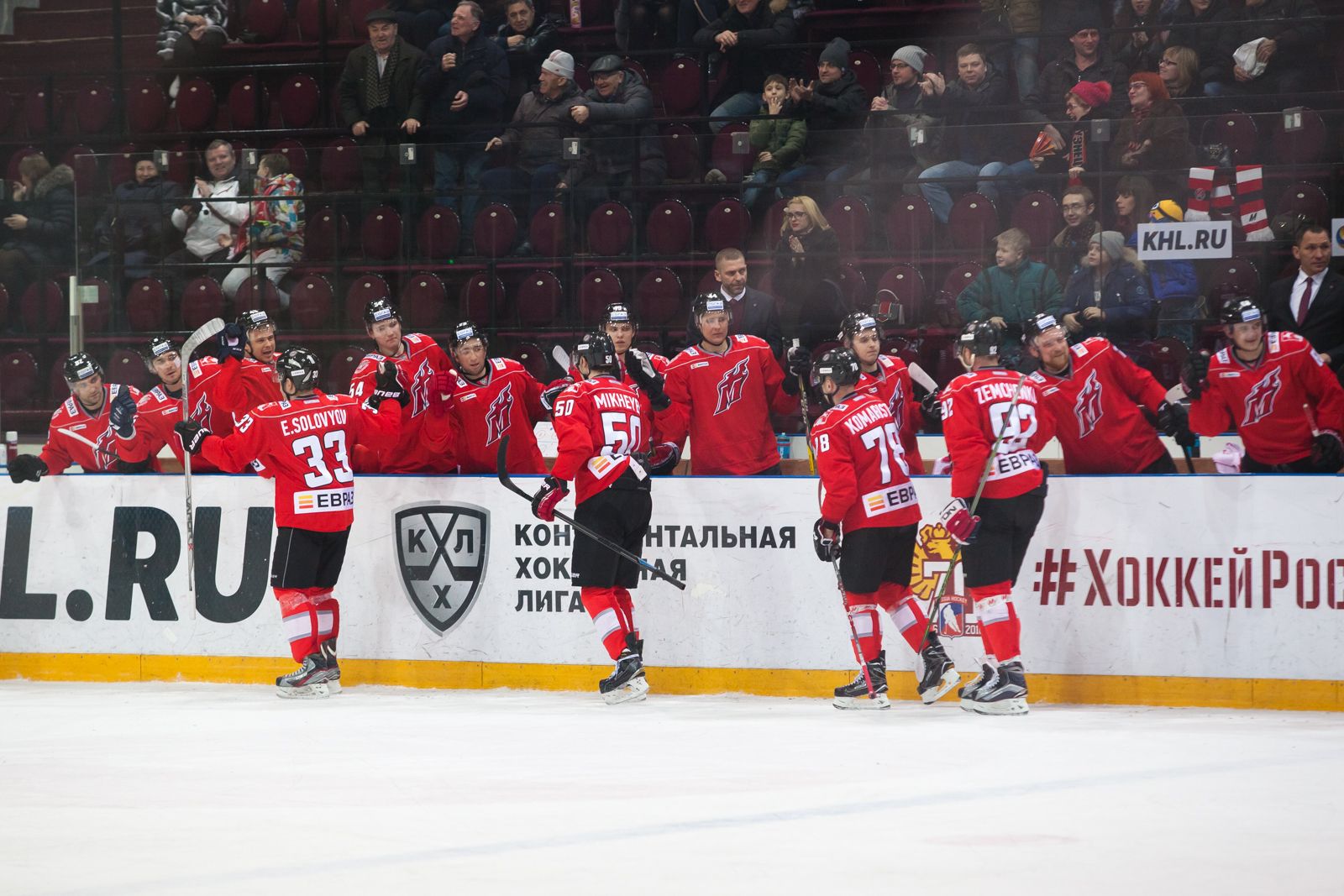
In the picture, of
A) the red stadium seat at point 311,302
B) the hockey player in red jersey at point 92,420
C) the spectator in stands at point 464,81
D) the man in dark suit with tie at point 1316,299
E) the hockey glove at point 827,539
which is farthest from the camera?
the spectator in stands at point 464,81

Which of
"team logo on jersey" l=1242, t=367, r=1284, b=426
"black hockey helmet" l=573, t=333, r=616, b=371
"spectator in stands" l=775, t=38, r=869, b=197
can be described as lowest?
"team logo on jersey" l=1242, t=367, r=1284, b=426

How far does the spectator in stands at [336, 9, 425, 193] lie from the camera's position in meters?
11.3

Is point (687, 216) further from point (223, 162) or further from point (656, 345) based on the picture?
point (223, 162)

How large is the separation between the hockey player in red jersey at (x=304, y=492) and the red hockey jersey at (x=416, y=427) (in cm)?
67

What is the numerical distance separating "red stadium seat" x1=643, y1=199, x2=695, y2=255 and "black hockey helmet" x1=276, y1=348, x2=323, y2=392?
3042 millimetres

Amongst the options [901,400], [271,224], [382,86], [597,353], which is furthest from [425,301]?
[901,400]

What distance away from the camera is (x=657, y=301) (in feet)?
32.8

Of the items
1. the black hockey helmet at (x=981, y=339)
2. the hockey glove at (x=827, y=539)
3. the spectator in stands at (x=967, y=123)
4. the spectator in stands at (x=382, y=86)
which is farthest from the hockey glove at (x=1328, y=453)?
the spectator in stands at (x=382, y=86)

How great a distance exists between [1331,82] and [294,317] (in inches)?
249

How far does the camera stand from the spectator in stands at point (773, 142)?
32.9ft

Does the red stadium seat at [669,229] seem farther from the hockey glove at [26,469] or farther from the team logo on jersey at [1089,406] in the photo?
the hockey glove at [26,469]

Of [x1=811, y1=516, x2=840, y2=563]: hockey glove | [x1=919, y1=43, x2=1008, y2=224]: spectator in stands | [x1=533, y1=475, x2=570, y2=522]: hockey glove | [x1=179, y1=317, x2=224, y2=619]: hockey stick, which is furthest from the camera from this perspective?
[x1=919, y1=43, x2=1008, y2=224]: spectator in stands

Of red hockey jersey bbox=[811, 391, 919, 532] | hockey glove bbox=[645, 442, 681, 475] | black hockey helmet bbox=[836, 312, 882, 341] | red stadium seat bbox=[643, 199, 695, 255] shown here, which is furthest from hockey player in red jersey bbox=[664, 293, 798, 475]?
red stadium seat bbox=[643, 199, 695, 255]

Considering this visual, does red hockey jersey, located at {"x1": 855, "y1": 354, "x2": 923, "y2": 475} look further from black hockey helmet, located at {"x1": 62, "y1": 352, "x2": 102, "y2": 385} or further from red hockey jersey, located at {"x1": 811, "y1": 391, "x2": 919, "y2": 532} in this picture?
black hockey helmet, located at {"x1": 62, "y1": 352, "x2": 102, "y2": 385}
